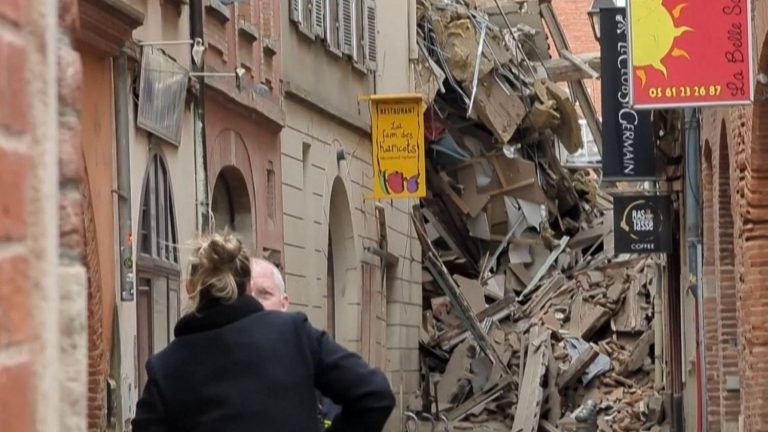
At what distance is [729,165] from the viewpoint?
17.3 metres

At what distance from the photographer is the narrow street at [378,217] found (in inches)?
92.7

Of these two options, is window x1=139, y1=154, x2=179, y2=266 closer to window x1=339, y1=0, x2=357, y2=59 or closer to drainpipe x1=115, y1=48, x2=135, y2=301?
drainpipe x1=115, y1=48, x2=135, y2=301

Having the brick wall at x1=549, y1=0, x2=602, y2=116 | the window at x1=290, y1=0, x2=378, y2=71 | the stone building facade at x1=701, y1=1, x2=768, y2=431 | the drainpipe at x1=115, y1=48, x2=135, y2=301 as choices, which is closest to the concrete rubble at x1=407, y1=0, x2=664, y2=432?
the window at x1=290, y1=0, x2=378, y2=71

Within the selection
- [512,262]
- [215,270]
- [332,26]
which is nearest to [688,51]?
[215,270]

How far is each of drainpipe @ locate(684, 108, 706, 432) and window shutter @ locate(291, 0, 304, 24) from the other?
194 inches

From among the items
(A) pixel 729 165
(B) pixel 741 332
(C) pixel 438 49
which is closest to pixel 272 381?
(B) pixel 741 332

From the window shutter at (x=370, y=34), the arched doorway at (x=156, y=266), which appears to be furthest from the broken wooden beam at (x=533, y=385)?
the arched doorway at (x=156, y=266)

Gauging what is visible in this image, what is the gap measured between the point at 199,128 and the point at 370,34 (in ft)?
34.2

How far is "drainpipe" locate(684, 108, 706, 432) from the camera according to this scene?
19.8 m

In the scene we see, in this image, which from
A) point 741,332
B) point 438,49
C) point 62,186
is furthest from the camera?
point 438,49

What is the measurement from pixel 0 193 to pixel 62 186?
0.87 ft

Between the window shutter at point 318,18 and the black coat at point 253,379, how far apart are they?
60.0ft

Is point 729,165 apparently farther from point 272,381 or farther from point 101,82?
point 272,381

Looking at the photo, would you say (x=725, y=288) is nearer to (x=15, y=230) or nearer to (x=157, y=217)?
(x=157, y=217)
